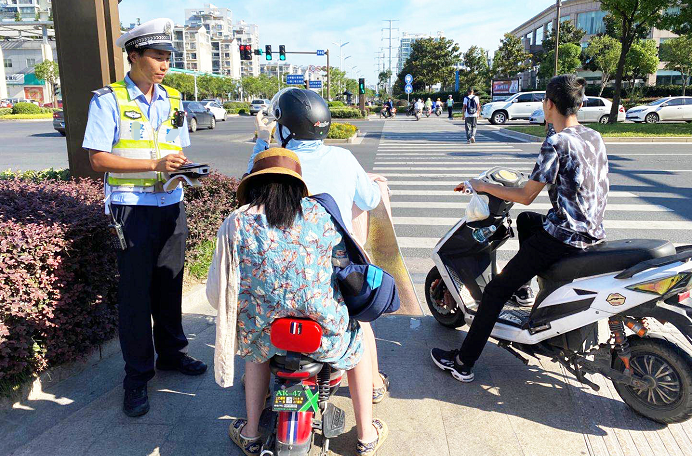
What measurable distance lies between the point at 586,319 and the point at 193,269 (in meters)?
3.23

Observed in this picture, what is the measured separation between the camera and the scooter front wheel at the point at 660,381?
2590 mm

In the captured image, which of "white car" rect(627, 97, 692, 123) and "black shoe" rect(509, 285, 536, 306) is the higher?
"white car" rect(627, 97, 692, 123)

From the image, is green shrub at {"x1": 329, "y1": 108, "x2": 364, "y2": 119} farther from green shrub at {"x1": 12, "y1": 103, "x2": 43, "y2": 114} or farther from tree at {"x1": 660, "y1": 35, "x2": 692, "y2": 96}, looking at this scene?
tree at {"x1": 660, "y1": 35, "x2": 692, "y2": 96}

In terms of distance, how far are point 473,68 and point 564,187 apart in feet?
234

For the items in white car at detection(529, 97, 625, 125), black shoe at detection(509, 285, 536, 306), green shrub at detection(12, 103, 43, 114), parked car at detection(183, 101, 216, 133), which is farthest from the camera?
green shrub at detection(12, 103, 43, 114)

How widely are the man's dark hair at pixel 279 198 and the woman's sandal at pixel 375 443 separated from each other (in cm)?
116

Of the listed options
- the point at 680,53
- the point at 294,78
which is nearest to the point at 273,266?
the point at 294,78

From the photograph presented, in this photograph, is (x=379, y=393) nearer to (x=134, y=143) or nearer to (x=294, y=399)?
(x=294, y=399)

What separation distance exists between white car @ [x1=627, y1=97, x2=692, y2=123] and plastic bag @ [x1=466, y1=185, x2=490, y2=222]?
28217mm

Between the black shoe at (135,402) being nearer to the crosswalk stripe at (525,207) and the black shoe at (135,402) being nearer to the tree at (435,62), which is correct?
the crosswalk stripe at (525,207)

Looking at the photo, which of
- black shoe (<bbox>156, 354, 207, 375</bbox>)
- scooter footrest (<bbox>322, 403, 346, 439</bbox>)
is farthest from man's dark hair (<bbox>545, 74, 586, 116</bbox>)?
black shoe (<bbox>156, 354, 207, 375</bbox>)

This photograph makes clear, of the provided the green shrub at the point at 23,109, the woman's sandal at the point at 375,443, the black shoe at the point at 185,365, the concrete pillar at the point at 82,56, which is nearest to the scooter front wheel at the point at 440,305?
the woman's sandal at the point at 375,443

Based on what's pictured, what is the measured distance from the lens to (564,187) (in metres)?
→ 2.72

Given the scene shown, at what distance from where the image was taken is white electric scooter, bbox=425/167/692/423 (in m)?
2.59
